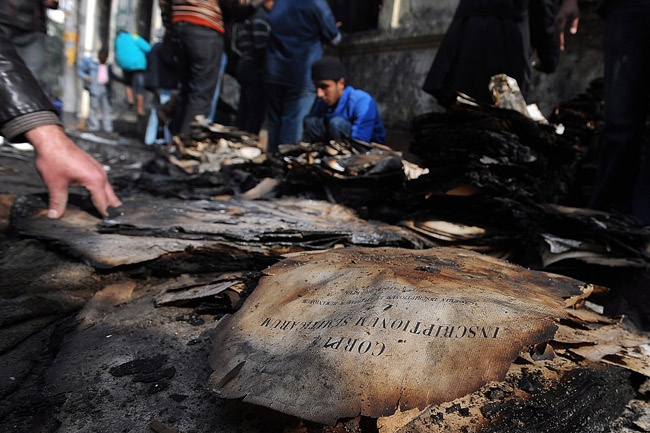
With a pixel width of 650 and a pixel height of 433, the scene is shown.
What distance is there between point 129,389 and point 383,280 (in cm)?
57

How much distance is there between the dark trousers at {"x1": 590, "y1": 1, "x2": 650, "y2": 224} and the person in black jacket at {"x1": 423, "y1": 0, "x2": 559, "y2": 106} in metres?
0.37

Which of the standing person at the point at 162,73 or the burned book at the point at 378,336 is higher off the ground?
the standing person at the point at 162,73

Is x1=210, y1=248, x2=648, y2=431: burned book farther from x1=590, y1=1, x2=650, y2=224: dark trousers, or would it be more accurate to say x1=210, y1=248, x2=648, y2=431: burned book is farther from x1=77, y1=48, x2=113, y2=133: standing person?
x1=77, y1=48, x2=113, y2=133: standing person

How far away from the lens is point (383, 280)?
0.94 metres

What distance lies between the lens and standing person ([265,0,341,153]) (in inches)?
166

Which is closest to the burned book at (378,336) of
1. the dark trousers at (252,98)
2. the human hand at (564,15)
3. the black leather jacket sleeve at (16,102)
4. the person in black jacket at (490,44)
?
the black leather jacket sleeve at (16,102)

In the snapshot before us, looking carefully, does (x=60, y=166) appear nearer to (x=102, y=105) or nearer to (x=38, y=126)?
(x=38, y=126)

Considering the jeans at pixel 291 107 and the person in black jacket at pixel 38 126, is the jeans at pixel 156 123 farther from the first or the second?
the person in black jacket at pixel 38 126

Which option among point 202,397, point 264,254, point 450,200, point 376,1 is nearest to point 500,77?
point 450,200

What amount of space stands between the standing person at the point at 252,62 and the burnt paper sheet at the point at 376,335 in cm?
410

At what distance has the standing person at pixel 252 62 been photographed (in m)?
4.62

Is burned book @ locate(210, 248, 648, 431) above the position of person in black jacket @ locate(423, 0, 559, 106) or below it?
below

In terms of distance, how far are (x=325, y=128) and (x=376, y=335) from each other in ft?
10.5

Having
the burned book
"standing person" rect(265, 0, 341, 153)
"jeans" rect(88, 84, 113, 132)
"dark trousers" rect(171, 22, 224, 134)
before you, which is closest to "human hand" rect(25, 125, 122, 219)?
the burned book
